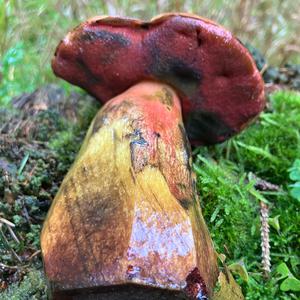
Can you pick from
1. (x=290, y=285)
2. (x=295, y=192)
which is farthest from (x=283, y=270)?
(x=295, y=192)

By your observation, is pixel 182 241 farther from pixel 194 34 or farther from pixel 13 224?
pixel 194 34

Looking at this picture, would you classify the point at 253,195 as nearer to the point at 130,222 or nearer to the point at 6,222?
the point at 130,222

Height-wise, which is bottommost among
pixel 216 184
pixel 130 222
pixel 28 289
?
pixel 28 289

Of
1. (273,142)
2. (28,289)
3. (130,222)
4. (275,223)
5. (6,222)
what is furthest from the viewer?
(273,142)

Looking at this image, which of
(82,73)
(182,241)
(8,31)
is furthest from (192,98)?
(8,31)

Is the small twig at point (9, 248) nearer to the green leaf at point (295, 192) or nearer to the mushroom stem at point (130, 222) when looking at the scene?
the mushroom stem at point (130, 222)

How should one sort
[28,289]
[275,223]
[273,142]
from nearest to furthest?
[28,289] → [275,223] → [273,142]
